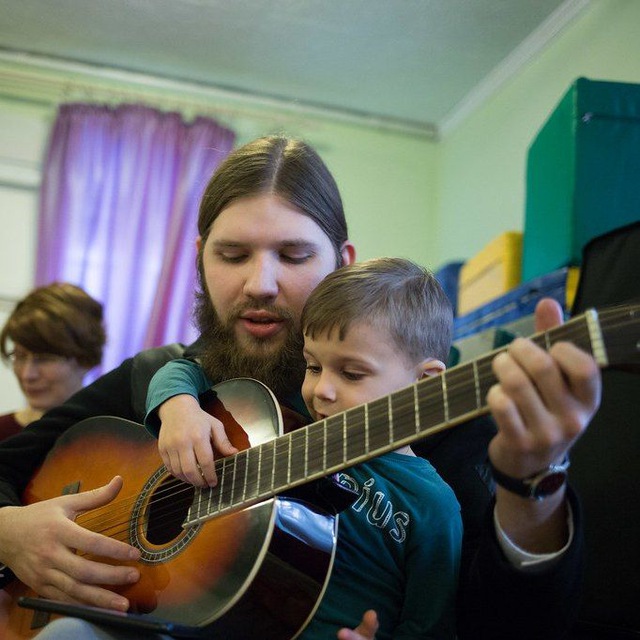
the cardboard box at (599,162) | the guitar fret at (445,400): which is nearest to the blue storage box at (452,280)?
the cardboard box at (599,162)

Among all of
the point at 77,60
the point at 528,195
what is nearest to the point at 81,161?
the point at 77,60

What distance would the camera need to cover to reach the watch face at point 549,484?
31.2 inches

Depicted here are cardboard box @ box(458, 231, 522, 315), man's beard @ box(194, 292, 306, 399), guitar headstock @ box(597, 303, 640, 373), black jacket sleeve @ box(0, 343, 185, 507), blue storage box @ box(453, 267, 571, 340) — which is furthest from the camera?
cardboard box @ box(458, 231, 522, 315)

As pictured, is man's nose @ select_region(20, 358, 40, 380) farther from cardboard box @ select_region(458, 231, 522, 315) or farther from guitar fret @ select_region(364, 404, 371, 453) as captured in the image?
guitar fret @ select_region(364, 404, 371, 453)

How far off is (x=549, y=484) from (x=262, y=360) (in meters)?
0.65

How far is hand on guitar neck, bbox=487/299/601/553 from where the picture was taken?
0.72 metres

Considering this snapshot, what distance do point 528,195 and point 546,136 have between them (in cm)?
23

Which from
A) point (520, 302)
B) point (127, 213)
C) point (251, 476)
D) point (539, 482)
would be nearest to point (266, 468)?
point (251, 476)

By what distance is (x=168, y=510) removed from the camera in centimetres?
113

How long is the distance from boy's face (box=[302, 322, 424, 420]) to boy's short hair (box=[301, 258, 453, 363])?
13 millimetres

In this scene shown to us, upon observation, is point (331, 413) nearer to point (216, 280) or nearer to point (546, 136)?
point (216, 280)

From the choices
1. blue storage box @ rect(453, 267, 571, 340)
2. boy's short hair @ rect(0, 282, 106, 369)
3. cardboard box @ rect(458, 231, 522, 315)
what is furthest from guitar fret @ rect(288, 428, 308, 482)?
cardboard box @ rect(458, 231, 522, 315)

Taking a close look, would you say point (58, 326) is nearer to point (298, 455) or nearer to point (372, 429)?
point (298, 455)

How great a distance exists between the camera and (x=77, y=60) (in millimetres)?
3768
